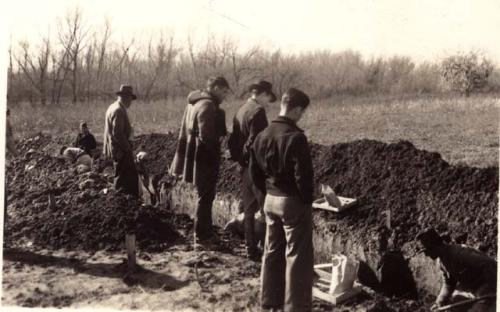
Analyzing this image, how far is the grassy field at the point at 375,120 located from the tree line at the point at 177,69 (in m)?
0.17

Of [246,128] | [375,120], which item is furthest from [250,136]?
[375,120]

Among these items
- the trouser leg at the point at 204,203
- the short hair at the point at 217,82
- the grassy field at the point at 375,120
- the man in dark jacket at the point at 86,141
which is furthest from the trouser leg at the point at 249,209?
the man in dark jacket at the point at 86,141

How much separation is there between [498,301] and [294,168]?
1807 mm

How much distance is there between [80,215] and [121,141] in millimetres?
934

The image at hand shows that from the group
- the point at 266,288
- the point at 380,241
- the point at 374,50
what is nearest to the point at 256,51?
the point at 374,50

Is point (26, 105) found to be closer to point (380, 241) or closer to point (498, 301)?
point (380, 241)

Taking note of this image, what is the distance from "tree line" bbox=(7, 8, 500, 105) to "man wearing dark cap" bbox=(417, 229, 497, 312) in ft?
8.37

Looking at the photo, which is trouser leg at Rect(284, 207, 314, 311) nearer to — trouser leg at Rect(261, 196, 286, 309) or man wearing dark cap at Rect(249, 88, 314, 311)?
man wearing dark cap at Rect(249, 88, 314, 311)

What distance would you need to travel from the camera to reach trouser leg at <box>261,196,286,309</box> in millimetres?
4062

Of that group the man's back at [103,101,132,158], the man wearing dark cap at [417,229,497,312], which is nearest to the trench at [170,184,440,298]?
the man wearing dark cap at [417,229,497,312]

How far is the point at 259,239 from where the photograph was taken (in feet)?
17.6

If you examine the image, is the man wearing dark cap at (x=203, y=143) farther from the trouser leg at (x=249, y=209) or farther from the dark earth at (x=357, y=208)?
the dark earth at (x=357, y=208)

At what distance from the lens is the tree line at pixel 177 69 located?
646 centimetres

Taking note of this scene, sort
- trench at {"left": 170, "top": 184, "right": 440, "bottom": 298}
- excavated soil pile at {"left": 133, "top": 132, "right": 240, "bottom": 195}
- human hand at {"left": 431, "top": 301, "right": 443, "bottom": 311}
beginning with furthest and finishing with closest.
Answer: excavated soil pile at {"left": 133, "top": 132, "right": 240, "bottom": 195} → trench at {"left": 170, "top": 184, "right": 440, "bottom": 298} → human hand at {"left": 431, "top": 301, "right": 443, "bottom": 311}
